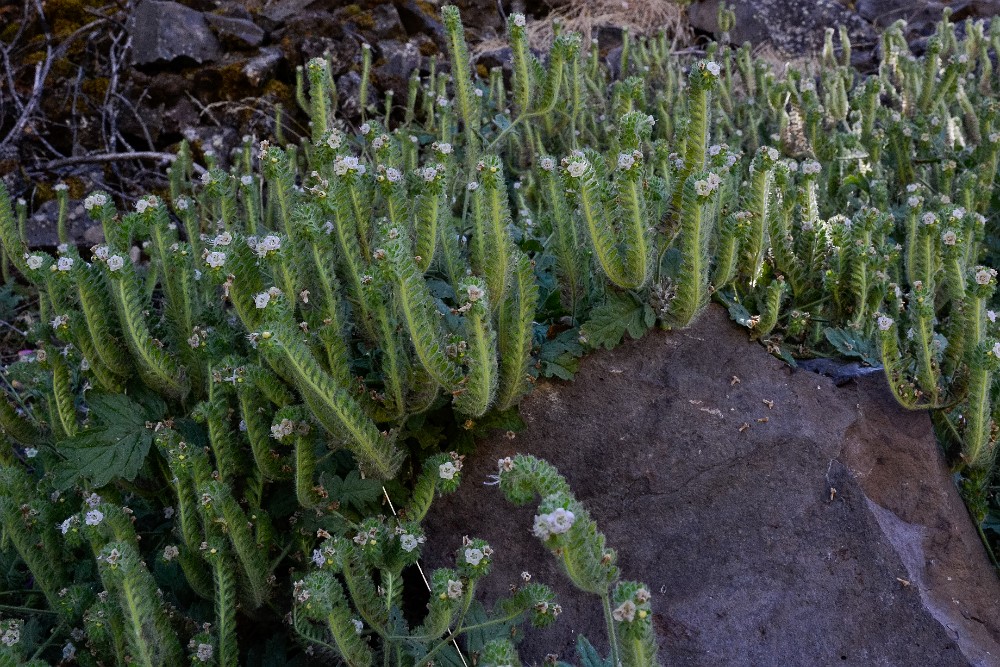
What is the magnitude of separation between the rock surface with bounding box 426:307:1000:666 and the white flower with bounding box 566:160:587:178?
0.62 m

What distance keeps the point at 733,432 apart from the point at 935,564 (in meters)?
0.62

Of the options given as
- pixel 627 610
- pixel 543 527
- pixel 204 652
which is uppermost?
pixel 543 527

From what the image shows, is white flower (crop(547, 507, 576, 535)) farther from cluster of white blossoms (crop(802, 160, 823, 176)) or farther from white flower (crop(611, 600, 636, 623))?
cluster of white blossoms (crop(802, 160, 823, 176))

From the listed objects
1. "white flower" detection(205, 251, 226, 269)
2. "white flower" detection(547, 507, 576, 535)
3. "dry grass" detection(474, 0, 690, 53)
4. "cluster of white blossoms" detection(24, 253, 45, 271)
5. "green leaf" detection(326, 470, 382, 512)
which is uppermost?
"white flower" detection(205, 251, 226, 269)

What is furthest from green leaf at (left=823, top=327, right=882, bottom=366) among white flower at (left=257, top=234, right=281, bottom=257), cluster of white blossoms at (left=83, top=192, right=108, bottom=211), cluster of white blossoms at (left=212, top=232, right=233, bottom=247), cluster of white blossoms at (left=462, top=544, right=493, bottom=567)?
cluster of white blossoms at (left=83, top=192, right=108, bottom=211)

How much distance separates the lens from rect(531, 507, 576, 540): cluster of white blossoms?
1.51 metres

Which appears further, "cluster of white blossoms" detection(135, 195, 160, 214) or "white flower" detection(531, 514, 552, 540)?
"cluster of white blossoms" detection(135, 195, 160, 214)

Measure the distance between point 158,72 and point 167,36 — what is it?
0.24 meters

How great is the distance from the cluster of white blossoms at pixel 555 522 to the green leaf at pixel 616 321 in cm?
109

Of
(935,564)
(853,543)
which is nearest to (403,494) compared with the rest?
(853,543)

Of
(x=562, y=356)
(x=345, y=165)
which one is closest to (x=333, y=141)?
(x=345, y=165)

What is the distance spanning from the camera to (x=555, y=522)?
59.6 inches

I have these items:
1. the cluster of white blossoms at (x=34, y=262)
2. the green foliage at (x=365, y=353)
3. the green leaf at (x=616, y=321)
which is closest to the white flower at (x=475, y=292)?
the green foliage at (x=365, y=353)

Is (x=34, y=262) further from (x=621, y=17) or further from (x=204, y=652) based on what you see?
(x=621, y=17)
